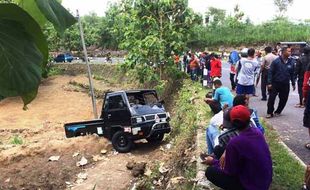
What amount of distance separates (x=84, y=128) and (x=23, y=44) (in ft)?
36.3

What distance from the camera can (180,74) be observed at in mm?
17375

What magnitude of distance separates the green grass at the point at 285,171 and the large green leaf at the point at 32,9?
4.54 metres

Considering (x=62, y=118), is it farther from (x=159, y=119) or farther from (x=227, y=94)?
(x=227, y=94)

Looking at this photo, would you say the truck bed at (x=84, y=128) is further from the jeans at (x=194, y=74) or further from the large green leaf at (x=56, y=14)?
the large green leaf at (x=56, y=14)

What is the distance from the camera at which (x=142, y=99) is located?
446 inches

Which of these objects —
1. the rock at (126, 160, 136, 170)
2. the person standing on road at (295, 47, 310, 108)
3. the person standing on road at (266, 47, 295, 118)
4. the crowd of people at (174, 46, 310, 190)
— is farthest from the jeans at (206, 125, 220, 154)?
the person standing on road at (295, 47, 310, 108)

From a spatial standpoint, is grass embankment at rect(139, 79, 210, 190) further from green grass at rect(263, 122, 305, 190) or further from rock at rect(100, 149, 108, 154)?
rock at rect(100, 149, 108, 154)

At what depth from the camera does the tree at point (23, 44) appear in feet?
1.78

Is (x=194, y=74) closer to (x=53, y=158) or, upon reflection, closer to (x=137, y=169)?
(x=53, y=158)

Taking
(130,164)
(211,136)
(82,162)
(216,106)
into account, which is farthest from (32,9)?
(82,162)

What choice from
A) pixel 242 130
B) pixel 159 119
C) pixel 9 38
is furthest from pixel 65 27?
pixel 159 119

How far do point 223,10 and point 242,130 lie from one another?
5584 centimetres

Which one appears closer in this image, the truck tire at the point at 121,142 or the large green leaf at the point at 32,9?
the large green leaf at the point at 32,9

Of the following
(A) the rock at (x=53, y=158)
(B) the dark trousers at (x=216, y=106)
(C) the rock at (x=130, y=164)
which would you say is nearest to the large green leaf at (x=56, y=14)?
(B) the dark trousers at (x=216, y=106)
